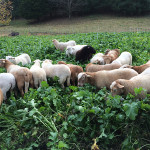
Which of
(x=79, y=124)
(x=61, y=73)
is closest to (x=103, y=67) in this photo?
(x=61, y=73)

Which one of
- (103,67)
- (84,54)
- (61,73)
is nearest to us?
(61,73)

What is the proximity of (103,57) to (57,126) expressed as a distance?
442 cm

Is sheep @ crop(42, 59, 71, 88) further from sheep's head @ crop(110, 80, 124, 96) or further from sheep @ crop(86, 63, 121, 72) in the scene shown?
sheep's head @ crop(110, 80, 124, 96)

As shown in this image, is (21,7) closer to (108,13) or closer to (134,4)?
(108,13)

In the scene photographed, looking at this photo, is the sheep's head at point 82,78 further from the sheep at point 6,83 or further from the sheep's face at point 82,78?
the sheep at point 6,83

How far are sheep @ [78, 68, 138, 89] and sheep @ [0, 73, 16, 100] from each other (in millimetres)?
1967

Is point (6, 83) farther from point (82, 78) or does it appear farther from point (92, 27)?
point (92, 27)

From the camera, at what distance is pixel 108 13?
155ft

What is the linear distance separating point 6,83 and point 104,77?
284 centimetres

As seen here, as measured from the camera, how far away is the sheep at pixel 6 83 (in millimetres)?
5270

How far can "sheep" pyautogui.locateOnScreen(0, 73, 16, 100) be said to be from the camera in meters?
5.27

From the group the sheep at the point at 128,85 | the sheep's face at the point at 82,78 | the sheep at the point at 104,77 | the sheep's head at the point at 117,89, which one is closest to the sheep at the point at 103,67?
the sheep at the point at 104,77

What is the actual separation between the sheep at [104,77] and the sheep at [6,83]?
6.45 feet

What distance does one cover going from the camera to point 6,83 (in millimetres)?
5328
